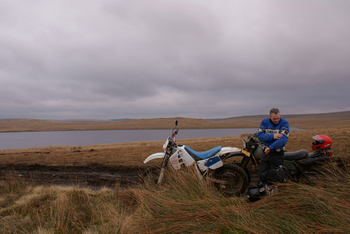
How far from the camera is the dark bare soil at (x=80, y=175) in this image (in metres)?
7.18

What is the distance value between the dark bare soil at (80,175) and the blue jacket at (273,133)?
407 centimetres

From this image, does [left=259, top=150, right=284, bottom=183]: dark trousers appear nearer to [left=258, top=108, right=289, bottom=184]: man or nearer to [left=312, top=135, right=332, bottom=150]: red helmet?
[left=258, top=108, right=289, bottom=184]: man

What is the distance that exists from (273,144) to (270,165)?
25.6 inches

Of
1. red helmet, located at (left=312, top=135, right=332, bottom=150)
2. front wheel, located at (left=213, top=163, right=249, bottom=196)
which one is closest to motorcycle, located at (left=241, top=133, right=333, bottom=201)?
red helmet, located at (left=312, top=135, right=332, bottom=150)

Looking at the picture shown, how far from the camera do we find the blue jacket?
4.86 metres

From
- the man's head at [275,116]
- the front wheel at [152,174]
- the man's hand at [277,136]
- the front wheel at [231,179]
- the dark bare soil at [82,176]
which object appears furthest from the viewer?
the dark bare soil at [82,176]

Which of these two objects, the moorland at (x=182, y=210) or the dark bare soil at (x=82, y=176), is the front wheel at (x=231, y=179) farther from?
the dark bare soil at (x=82, y=176)

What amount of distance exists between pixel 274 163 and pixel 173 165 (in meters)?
2.66

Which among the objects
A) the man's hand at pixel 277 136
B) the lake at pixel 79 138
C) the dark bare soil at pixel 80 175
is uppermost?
the man's hand at pixel 277 136

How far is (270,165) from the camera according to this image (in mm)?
5172

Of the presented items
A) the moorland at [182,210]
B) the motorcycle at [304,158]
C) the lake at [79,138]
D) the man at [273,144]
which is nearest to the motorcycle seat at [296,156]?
the motorcycle at [304,158]

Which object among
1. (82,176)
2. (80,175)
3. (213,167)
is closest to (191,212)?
(213,167)

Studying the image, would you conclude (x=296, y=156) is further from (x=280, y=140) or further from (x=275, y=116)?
(x=275, y=116)

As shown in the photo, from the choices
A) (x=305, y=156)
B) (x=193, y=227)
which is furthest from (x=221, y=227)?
(x=305, y=156)
